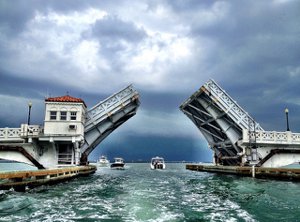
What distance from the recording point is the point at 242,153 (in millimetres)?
28922

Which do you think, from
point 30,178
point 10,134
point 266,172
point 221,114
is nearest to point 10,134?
point 10,134

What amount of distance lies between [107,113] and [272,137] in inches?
658

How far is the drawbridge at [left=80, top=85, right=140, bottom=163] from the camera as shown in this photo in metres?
29.0

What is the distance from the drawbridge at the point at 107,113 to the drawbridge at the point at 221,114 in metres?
6.62

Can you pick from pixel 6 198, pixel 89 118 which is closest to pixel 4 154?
pixel 89 118

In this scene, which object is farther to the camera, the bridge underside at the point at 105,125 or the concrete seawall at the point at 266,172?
the bridge underside at the point at 105,125

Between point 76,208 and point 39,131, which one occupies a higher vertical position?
point 39,131

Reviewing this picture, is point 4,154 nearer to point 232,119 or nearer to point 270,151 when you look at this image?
point 232,119

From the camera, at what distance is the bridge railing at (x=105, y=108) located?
2898cm

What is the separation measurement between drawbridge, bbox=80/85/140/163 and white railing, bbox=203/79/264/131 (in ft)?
25.2

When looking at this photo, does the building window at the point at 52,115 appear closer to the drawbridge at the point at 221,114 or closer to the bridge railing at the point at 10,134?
the bridge railing at the point at 10,134

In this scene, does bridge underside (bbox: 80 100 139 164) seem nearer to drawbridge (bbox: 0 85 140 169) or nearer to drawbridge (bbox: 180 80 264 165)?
drawbridge (bbox: 0 85 140 169)

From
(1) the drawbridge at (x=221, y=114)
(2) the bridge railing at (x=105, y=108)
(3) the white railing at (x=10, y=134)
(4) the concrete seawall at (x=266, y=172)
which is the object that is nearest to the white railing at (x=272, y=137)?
(1) the drawbridge at (x=221, y=114)

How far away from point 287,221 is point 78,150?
73.4ft
